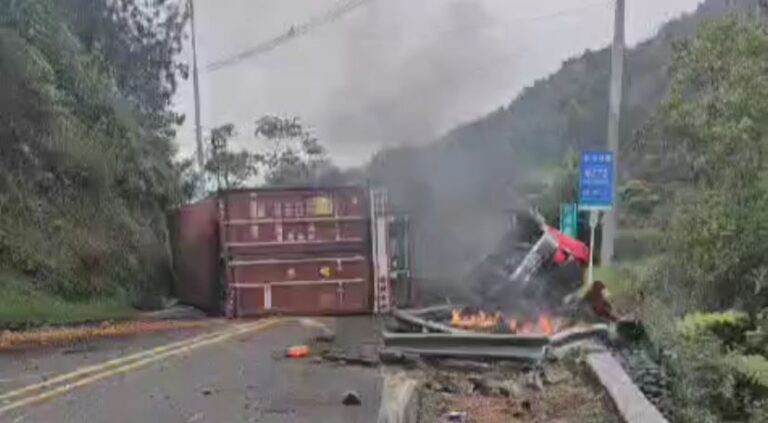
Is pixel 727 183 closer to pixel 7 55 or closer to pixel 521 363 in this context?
A: pixel 521 363

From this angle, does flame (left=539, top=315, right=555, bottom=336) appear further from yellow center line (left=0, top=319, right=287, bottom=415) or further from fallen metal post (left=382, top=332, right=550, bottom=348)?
yellow center line (left=0, top=319, right=287, bottom=415)

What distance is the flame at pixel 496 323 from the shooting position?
13.0 meters

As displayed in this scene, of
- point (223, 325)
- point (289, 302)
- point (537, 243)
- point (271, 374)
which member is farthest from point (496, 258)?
point (271, 374)

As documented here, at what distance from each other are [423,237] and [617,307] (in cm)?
347

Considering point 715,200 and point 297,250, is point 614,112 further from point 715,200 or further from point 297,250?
point 297,250

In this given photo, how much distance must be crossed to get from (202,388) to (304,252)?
27.8 feet

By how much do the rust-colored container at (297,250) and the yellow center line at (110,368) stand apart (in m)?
2.33

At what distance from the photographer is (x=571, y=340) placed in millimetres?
10672

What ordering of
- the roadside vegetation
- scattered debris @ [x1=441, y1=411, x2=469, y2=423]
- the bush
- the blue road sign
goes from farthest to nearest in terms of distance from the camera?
1. the bush
2. the blue road sign
3. the roadside vegetation
4. scattered debris @ [x1=441, y1=411, x2=469, y2=423]

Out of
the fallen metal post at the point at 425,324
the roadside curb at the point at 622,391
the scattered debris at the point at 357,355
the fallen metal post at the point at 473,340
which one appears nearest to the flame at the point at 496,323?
the fallen metal post at the point at 425,324

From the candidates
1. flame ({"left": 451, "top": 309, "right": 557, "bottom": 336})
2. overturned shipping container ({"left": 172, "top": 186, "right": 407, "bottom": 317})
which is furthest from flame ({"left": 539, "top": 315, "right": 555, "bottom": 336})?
overturned shipping container ({"left": 172, "top": 186, "right": 407, "bottom": 317})

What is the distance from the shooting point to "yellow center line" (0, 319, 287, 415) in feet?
28.3

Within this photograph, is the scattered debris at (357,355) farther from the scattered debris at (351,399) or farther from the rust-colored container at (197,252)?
the rust-colored container at (197,252)

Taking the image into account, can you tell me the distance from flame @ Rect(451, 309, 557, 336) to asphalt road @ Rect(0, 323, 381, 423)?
2.44m
